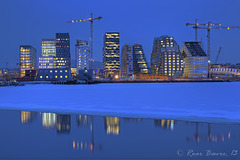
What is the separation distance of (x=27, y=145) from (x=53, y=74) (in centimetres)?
15191

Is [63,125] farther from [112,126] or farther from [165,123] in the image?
[165,123]

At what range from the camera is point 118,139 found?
11.3m

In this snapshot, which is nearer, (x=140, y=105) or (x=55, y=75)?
(x=140, y=105)

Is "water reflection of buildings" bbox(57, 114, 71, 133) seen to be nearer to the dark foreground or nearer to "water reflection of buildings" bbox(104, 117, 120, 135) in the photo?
→ the dark foreground

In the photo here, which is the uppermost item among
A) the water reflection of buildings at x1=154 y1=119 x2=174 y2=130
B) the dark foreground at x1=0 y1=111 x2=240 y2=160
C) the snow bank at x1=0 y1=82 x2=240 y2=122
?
the dark foreground at x1=0 y1=111 x2=240 y2=160

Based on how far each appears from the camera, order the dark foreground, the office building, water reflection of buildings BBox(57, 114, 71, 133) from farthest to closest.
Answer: the office building
water reflection of buildings BBox(57, 114, 71, 133)
the dark foreground

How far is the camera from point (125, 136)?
469 inches

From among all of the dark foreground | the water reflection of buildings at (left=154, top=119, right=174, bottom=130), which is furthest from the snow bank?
the dark foreground

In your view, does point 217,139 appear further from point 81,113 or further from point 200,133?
point 81,113

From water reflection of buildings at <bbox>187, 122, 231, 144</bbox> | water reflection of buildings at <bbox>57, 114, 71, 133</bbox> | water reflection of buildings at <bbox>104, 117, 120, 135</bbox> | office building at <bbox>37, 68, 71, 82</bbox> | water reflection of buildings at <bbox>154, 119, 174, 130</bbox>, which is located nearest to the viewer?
water reflection of buildings at <bbox>187, 122, 231, 144</bbox>

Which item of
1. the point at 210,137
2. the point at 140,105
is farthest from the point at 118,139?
the point at 140,105

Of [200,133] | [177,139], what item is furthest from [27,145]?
[200,133]

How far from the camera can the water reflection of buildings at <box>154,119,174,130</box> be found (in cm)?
1410

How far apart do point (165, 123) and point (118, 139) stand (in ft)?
16.0
